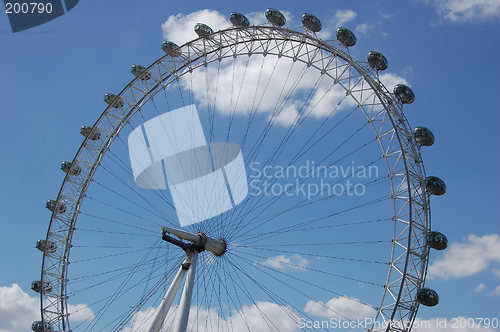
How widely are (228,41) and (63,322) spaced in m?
19.6

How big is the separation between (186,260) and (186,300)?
9.19 ft

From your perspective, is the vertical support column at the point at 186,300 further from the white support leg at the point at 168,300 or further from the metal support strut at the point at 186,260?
the white support leg at the point at 168,300

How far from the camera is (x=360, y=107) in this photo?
88.9ft

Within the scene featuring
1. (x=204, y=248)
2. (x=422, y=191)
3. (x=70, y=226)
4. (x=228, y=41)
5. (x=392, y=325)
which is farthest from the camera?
(x=70, y=226)

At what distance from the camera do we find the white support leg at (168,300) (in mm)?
26328

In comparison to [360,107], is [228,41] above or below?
above

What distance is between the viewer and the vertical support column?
80.6ft

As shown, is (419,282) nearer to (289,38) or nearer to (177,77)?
(289,38)

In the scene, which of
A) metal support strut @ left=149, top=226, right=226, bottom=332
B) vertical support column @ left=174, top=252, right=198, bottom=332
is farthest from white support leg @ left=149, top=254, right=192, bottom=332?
vertical support column @ left=174, top=252, right=198, bottom=332

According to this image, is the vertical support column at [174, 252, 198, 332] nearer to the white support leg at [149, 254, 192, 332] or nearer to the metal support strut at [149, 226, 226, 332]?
the metal support strut at [149, 226, 226, 332]

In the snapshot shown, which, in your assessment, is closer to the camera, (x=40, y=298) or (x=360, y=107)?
(x=360, y=107)

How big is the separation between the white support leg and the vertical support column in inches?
25.8

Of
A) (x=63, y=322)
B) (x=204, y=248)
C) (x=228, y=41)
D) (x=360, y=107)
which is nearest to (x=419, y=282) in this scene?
(x=360, y=107)

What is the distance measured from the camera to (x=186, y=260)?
92.4ft
